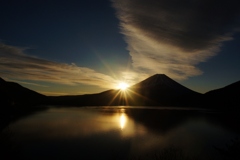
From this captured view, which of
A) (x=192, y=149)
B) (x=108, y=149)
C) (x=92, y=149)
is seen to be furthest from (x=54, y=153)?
(x=192, y=149)

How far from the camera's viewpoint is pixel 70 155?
28.4 metres

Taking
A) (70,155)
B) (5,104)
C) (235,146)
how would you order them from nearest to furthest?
(235,146) < (70,155) < (5,104)

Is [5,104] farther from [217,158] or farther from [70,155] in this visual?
[217,158]

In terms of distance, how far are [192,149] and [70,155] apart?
63.8 ft

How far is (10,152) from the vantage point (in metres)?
23.1

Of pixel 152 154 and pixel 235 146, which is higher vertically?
pixel 235 146

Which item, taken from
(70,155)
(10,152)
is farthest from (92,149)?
(10,152)

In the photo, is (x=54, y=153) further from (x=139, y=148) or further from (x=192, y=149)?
(x=192, y=149)

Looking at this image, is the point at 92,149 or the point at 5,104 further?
the point at 5,104

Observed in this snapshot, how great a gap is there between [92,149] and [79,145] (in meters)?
3.40

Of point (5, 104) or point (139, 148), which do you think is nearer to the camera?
point (139, 148)

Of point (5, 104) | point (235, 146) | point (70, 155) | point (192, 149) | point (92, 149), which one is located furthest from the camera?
point (5, 104)

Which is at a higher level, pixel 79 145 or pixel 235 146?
pixel 235 146

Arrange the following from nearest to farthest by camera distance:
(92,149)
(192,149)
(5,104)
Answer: (92,149) → (192,149) → (5,104)
